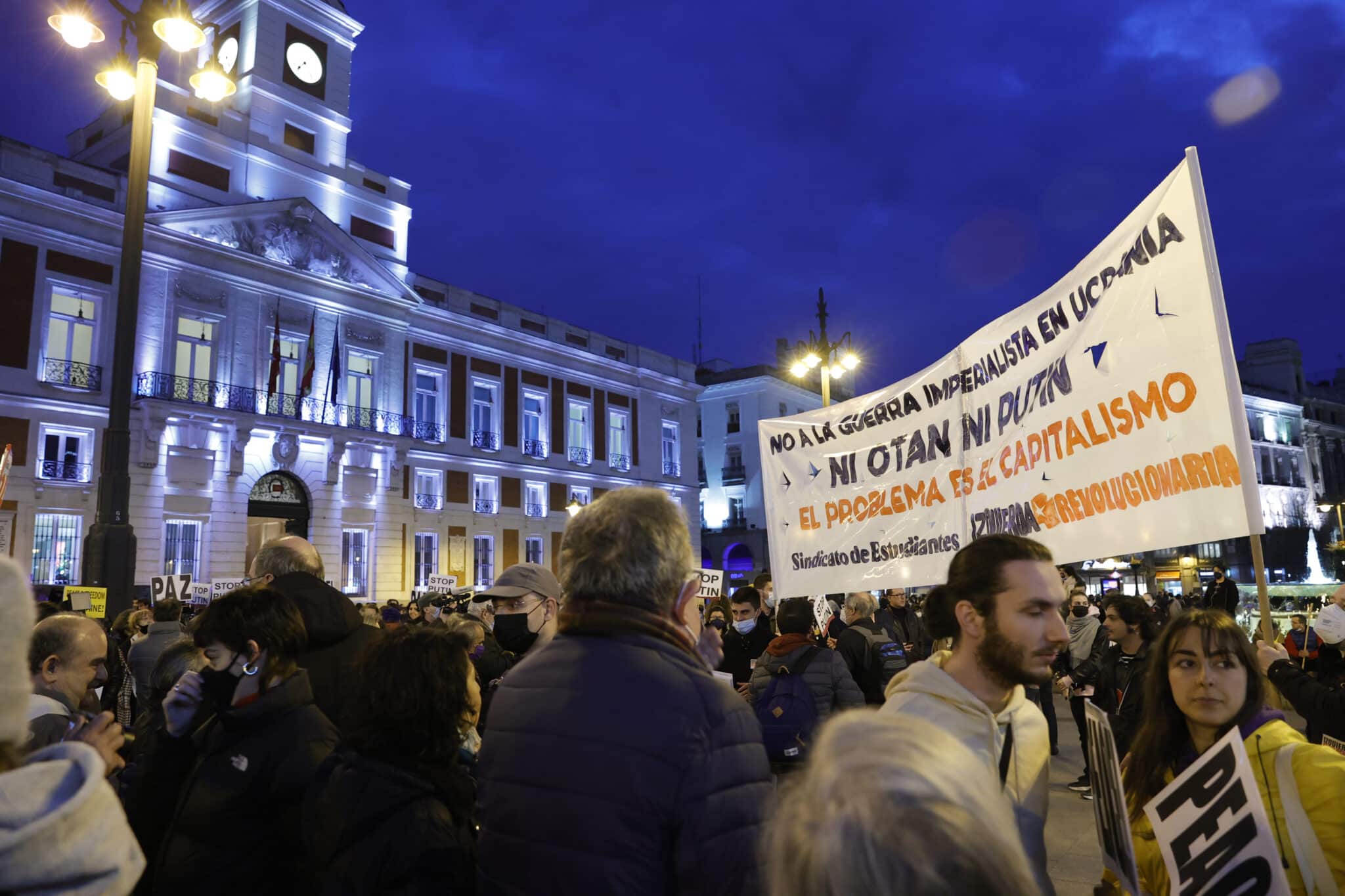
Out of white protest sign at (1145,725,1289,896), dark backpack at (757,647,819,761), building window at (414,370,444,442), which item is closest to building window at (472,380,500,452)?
building window at (414,370,444,442)

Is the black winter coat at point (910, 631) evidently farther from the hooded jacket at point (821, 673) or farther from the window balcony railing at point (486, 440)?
the window balcony railing at point (486, 440)

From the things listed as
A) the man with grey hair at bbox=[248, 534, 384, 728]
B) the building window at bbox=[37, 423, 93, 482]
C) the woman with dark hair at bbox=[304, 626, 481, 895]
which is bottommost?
the woman with dark hair at bbox=[304, 626, 481, 895]

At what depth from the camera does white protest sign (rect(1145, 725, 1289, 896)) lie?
181cm

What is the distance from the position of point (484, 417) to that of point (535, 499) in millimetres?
3772

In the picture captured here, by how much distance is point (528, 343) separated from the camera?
34.5m

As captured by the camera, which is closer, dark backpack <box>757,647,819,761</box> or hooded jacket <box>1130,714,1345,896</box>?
hooded jacket <box>1130,714,1345,896</box>

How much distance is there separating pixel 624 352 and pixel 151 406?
19.6 m

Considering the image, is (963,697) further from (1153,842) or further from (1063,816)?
(1063,816)

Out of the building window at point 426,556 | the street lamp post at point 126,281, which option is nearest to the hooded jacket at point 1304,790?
the street lamp post at point 126,281

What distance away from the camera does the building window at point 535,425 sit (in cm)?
3459

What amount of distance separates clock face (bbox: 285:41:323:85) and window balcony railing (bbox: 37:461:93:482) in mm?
14685

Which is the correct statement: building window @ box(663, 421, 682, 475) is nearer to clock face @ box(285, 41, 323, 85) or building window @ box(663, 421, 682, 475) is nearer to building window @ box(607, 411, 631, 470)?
building window @ box(607, 411, 631, 470)

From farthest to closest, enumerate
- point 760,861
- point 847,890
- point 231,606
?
point 231,606 → point 760,861 → point 847,890

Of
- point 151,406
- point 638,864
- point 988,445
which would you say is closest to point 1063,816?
point 988,445
